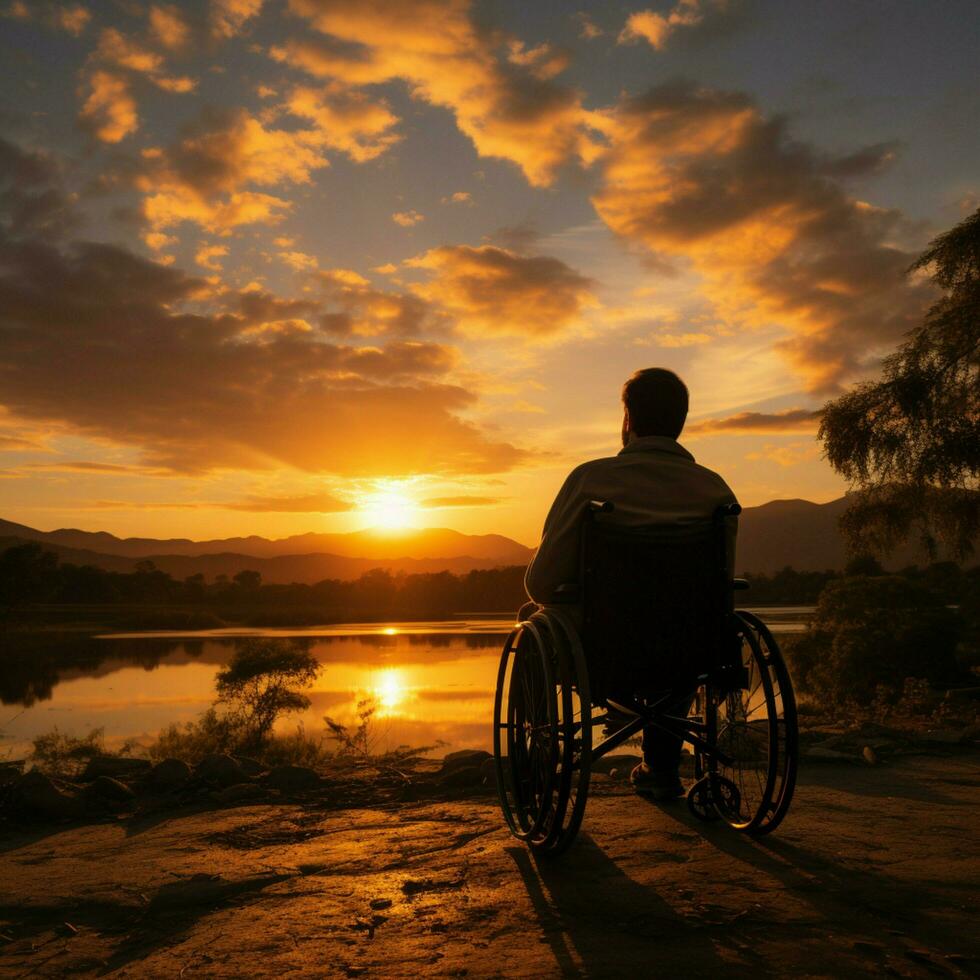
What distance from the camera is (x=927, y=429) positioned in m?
10.6

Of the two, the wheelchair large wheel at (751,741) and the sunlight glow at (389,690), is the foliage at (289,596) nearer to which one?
the sunlight glow at (389,690)

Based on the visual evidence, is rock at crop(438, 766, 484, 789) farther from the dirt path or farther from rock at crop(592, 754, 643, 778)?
the dirt path

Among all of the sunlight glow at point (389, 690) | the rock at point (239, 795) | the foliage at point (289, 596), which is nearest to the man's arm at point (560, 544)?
the rock at point (239, 795)

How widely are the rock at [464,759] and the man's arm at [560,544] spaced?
196cm

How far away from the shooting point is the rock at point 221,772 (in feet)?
14.1

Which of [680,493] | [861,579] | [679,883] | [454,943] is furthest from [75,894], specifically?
[861,579]

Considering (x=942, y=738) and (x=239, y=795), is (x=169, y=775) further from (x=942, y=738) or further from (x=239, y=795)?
(x=942, y=738)

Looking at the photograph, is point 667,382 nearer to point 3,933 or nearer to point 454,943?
point 454,943

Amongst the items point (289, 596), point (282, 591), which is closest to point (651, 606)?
point (289, 596)

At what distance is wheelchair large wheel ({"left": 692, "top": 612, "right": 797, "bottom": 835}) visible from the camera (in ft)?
8.05

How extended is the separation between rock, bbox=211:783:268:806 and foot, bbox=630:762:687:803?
1.94 meters

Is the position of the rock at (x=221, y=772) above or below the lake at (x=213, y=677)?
above

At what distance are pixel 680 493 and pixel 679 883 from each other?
121 centimetres

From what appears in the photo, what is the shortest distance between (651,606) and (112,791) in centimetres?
310
